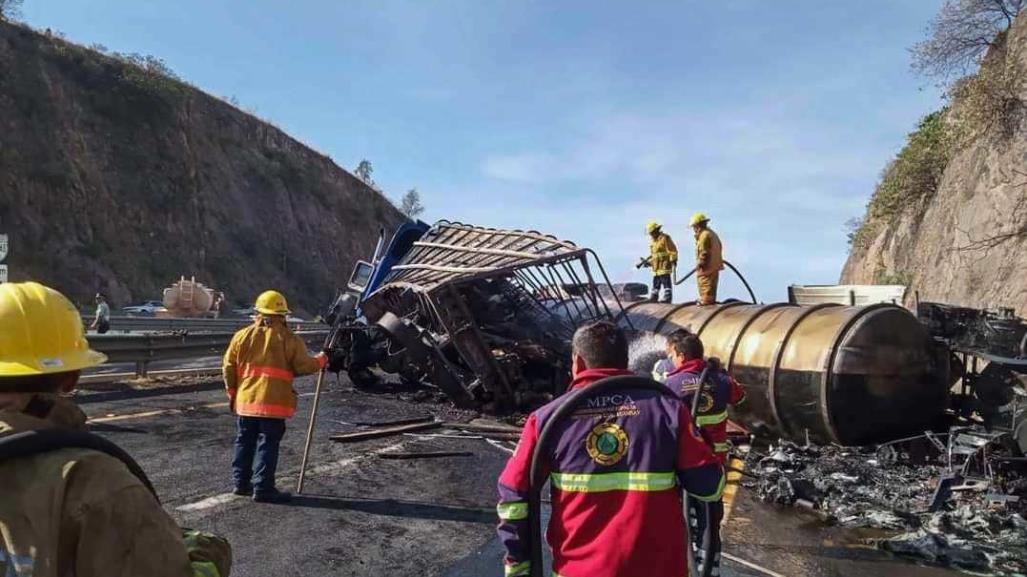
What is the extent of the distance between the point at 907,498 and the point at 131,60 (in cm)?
4145

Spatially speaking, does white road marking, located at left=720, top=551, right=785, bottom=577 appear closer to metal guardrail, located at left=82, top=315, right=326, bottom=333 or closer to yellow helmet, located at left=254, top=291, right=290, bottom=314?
yellow helmet, located at left=254, top=291, right=290, bottom=314

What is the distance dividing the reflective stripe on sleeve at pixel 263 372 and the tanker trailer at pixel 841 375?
4970 mm

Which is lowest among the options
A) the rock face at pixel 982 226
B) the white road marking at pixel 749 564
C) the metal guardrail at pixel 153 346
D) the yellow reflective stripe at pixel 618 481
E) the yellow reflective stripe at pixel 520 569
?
the white road marking at pixel 749 564

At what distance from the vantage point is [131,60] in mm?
37969

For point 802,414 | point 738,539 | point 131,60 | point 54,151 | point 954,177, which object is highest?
point 131,60

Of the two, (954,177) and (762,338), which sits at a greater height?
(954,177)

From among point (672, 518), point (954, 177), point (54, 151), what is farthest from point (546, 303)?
point (54, 151)

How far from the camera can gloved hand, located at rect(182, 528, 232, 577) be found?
5.12 feet

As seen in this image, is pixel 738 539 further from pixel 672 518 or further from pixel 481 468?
pixel 672 518

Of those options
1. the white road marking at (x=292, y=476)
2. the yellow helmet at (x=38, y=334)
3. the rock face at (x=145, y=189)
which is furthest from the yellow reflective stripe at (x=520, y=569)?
the rock face at (x=145, y=189)

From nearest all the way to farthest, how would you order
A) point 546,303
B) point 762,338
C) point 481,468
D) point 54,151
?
point 481,468 < point 762,338 < point 546,303 < point 54,151

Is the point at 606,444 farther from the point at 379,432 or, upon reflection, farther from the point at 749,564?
the point at 379,432

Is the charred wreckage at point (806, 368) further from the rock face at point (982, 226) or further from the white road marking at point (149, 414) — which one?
the rock face at point (982, 226)

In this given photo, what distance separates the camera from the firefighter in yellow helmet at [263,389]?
5.34 meters
